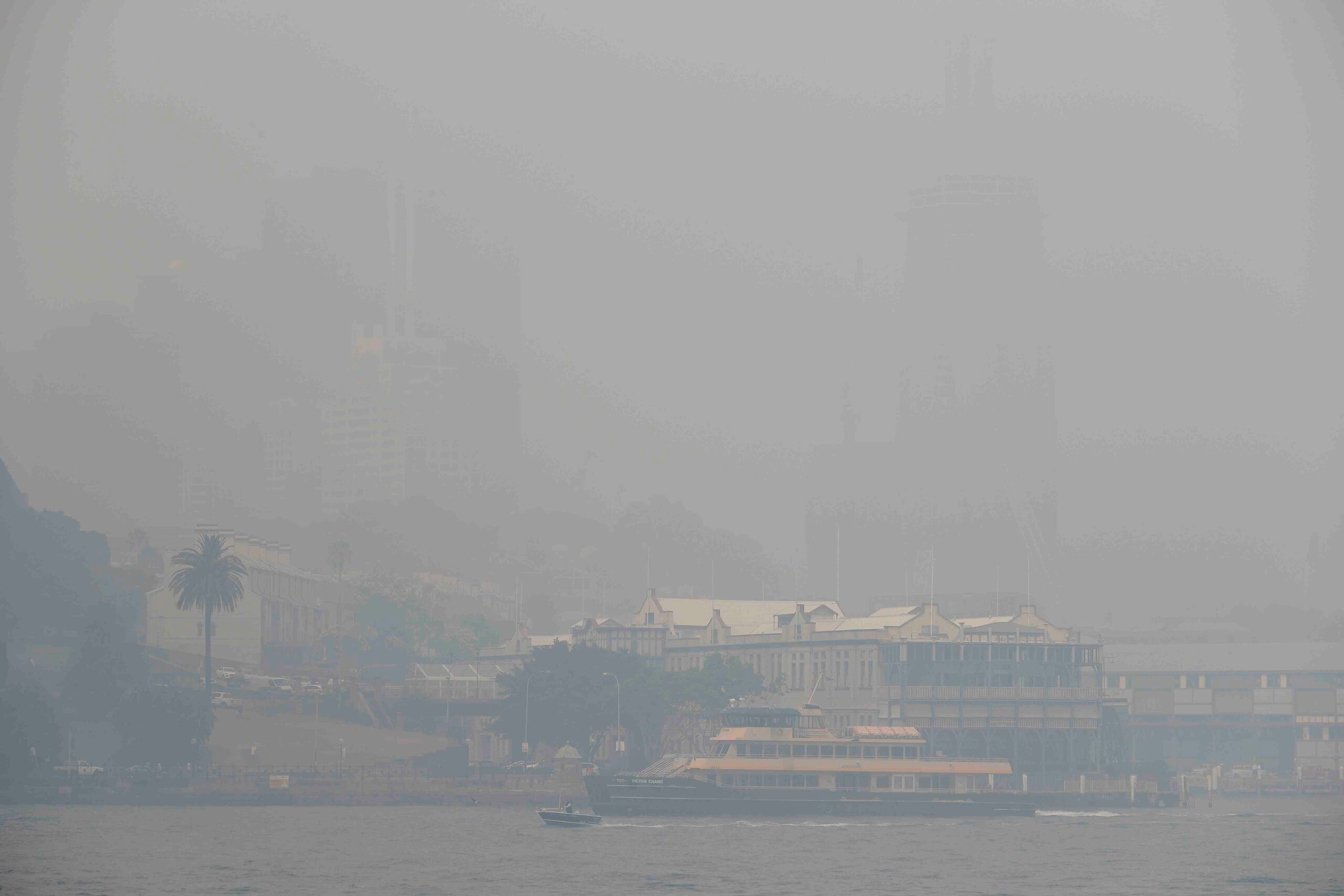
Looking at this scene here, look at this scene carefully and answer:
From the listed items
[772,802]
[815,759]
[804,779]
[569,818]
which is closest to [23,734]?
[569,818]

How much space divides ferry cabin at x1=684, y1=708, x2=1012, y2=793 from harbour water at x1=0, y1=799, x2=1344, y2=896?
12.5 ft

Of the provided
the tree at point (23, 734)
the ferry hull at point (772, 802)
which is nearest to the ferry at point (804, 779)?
the ferry hull at point (772, 802)

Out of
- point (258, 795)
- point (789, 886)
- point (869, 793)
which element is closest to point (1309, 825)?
point (869, 793)

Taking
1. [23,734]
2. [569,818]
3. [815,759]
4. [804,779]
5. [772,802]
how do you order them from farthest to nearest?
[23,734] < [804,779] < [815,759] < [772,802] < [569,818]

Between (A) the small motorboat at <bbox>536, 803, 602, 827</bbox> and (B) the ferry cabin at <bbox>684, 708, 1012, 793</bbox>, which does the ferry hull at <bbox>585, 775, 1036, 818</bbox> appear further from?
(A) the small motorboat at <bbox>536, 803, 602, 827</bbox>

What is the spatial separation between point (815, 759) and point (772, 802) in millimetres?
5804

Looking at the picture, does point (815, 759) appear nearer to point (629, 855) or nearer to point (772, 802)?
point (772, 802)

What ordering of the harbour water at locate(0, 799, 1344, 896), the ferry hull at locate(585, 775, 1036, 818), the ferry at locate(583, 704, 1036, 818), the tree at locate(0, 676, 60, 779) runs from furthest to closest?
the tree at locate(0, 676, 60, 779)
the ferry at locate(583, 704, 1036, 818)
the ferry hull at locate(585, 775, 1036, 818)
the harbour water at locate(0, 799, 1344, 896)

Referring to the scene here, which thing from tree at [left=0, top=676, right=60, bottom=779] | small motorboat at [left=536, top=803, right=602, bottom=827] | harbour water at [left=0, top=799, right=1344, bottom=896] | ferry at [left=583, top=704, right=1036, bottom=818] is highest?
tree at [left=0, top=676, right=60, bottom=779]

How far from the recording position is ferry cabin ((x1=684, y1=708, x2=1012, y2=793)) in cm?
18050

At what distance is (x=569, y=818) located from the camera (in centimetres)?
16550

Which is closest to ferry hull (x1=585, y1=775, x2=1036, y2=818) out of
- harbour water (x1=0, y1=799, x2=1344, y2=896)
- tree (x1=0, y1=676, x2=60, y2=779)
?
harbour water (x1=0, y1=799, x2=1344, y2=896)

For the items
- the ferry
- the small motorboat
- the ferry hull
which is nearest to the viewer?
the small motorboat

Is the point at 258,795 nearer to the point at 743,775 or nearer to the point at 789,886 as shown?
the point at 743,775
